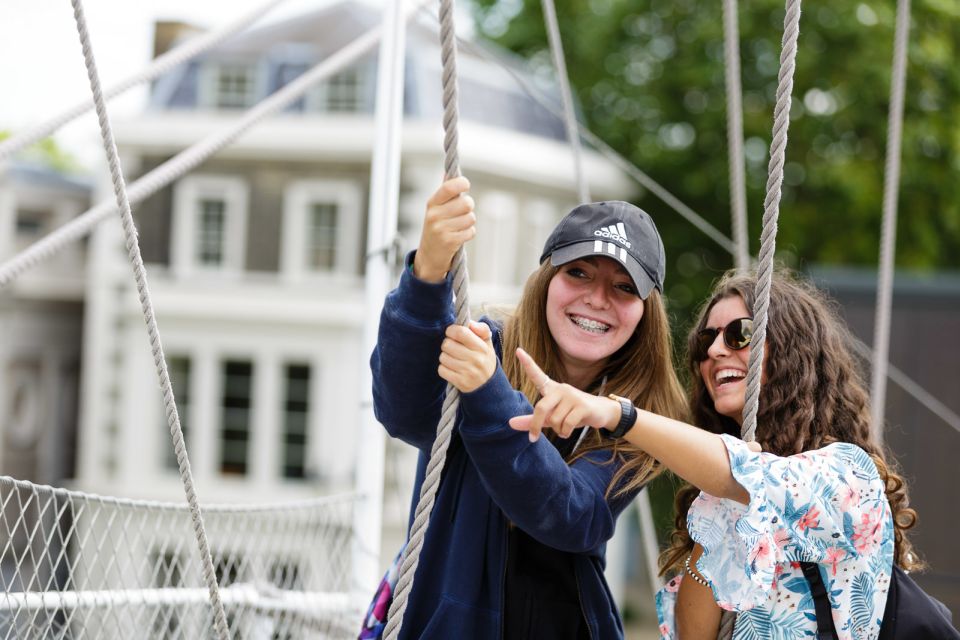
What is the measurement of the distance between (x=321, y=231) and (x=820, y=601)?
12252mm

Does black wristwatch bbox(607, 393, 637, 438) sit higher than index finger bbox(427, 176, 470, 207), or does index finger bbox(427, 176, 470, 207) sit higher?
index finger bbox(427, 176, 470, 207)

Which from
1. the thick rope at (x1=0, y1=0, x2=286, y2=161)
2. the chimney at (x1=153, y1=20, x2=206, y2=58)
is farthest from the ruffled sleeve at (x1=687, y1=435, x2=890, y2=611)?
the chimney at (x1=153, y1=20, x2=206, y2=58)

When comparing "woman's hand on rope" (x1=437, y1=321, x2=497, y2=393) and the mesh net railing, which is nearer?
"woman's hand on rope" (x1=437, y1=321, x2=497, y2=393)

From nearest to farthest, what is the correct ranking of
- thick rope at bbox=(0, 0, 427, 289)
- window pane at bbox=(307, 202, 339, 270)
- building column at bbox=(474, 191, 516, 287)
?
thick rope at bbox=(0, 0, 427, 289) < building column at bbox=(474, 191, 516, 287) < window pane at bbox=(307, 202, 339, 270)

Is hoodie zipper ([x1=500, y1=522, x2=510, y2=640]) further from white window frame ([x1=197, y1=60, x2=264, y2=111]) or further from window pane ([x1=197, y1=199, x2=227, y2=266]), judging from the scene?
white window frame ([x1=197, y1=60, x2=264, y2=111])

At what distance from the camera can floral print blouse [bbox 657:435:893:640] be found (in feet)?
3.93

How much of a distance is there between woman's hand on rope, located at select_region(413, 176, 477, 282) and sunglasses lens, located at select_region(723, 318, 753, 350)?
41cm

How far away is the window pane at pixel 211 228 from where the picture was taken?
44.2 feet

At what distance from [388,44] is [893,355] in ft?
10.4

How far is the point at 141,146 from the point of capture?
13445 millimetres

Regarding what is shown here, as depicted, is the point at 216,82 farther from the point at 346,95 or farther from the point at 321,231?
the point at 321,231

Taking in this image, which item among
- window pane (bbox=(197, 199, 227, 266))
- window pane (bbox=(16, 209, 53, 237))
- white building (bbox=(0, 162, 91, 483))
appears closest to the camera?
window pane (bbox=(197, 199, 227, 266))

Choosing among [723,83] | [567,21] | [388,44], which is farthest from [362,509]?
[567,21]

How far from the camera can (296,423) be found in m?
13.1
